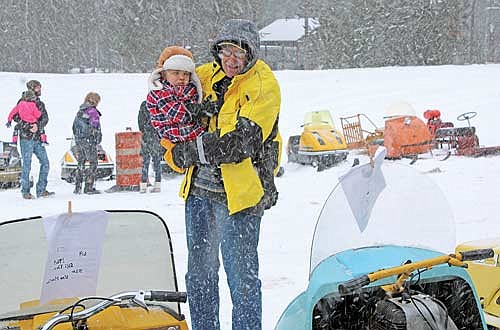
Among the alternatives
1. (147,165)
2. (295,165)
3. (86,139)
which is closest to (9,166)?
(86,139)

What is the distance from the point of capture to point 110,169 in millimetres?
14430

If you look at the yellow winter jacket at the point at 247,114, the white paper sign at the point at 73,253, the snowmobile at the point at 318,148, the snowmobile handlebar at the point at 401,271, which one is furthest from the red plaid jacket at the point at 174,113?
the snowmobile at the point at 318,148

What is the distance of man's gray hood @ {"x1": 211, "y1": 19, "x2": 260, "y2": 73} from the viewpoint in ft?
12.8

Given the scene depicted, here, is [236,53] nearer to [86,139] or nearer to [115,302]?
[115,302]

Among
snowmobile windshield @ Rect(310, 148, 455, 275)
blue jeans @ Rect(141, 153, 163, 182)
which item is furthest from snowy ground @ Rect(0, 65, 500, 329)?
blue jeans @ Rect(141, 153, 163, 182)

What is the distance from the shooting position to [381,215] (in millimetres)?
3424

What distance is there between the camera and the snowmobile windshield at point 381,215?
340 cm

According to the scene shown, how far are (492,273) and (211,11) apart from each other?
4404cm

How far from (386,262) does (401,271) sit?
0.80 feet

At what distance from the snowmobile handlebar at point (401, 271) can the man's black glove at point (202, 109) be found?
1470 mm

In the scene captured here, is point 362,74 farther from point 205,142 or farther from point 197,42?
point 205,142

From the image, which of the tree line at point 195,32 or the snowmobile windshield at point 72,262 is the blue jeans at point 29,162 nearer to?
the snowmobile windshield at point 72,262

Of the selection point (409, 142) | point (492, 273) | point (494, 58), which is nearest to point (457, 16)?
point (494, 58)

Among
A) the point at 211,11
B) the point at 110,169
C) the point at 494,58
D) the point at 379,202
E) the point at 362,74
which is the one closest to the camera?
the point at 379,202
